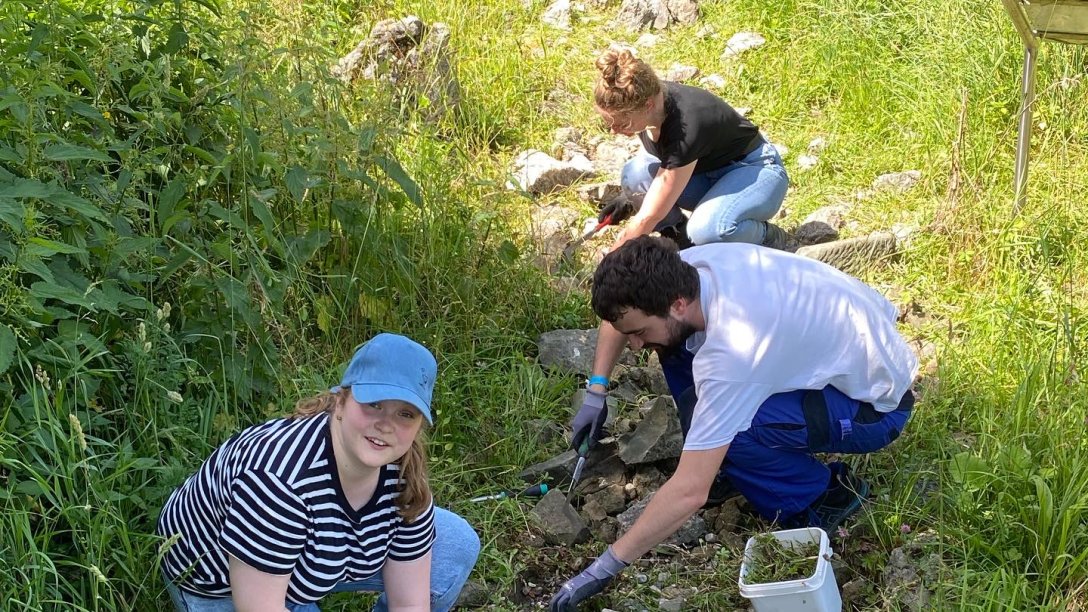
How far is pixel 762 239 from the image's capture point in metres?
4.59

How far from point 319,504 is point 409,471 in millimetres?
205

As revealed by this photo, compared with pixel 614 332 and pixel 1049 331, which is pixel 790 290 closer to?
pixel 614 332

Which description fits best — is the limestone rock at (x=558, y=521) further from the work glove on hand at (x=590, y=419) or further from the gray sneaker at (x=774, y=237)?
the gray sneaker at (x=774, y=237)

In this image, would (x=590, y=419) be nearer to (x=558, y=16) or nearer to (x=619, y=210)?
(x=619, y=210)

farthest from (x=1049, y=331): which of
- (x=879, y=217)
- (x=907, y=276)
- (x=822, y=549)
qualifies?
(x=822, y=549)

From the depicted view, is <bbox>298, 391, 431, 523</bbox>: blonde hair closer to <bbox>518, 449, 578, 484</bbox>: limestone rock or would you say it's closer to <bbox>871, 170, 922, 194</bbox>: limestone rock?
<bbox>518, 449, 578, 484</bbox>: limestone rock

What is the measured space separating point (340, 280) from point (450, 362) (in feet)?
1.51

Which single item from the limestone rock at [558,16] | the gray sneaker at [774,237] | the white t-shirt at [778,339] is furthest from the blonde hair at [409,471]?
the limestone rock at [558,16]

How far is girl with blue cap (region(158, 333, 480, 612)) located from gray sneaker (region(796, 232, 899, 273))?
2.67 metres

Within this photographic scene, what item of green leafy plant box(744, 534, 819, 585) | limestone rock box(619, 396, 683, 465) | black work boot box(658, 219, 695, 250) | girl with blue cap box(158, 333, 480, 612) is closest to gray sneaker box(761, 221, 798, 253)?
black work boot box(658, 219, 695, 250)

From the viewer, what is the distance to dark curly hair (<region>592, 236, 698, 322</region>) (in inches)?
111

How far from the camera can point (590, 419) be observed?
11.2ft

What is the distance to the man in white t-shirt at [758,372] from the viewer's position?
9.27ft

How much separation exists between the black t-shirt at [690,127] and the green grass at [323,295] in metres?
0.69
